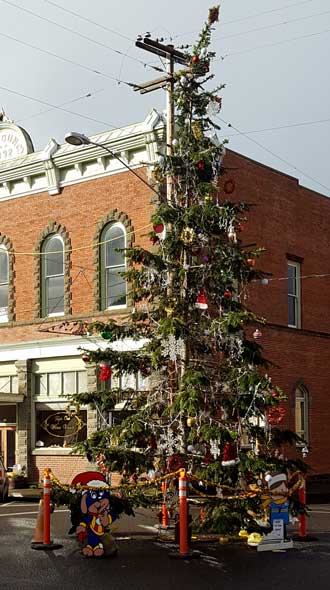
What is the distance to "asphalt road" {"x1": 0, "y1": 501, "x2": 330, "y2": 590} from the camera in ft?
35.7

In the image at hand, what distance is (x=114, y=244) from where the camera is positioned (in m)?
26.4

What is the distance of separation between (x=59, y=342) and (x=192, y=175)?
12.9 m

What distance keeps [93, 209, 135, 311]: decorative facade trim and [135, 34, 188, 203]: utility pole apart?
600 centimetres

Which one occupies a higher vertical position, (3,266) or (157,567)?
(3,266)

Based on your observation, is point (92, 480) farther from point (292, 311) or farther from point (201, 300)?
point (292, 311)

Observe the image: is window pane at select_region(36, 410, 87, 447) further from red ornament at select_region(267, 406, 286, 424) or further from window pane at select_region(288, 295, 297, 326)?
red ornament at select_region(267, 406, 286, 424)

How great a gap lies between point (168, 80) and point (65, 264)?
1142 cm

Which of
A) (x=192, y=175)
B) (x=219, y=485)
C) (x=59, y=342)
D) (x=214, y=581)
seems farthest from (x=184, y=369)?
(x=59, y=342)

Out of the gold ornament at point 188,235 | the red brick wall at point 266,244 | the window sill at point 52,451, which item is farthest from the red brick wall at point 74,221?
the gold ornament at point 188,235

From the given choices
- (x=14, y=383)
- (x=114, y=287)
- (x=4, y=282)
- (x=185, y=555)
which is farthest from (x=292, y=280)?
(x=185, y=555)

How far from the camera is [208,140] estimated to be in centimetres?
1526

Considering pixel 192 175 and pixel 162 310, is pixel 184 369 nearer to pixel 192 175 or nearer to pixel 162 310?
pixel 162 310

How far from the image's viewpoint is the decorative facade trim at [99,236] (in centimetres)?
2588

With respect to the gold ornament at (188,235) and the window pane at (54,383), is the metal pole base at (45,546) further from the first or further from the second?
the window pane at (54,383)
